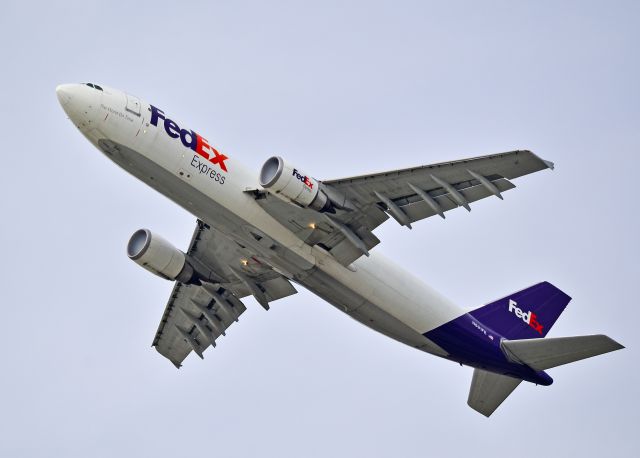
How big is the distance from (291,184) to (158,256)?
9.64 m

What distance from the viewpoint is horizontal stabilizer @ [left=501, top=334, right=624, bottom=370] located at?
40062mm

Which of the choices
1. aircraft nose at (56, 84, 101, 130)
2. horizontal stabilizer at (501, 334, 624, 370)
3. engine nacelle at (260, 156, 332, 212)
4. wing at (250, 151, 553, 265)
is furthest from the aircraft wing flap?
aircraft nose at (56, 84, 101, 130)

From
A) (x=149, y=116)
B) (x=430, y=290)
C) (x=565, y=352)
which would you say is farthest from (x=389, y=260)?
(x=149, y=116)

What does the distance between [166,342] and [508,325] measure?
53.4 ft

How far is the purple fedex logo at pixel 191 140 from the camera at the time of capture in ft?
125

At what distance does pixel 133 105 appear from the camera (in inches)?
1492

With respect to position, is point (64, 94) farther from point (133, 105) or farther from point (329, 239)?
point (329, 239)

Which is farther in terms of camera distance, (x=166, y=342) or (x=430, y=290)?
(x=166, y=342)

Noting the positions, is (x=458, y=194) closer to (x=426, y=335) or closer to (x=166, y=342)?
(x=426, y=335)

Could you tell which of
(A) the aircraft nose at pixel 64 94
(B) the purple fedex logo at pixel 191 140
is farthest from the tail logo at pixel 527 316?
(A) the aircraft nose at pixel 64 94

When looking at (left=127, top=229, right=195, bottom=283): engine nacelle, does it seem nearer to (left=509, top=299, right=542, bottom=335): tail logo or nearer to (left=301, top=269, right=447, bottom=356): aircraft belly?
(left=301, top=269, right=447, bottom=356): aircraft belly

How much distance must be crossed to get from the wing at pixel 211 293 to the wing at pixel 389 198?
12.9 feet

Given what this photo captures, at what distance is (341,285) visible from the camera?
40.6m

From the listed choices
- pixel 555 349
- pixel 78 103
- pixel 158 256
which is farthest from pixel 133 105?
pixel 555 349
